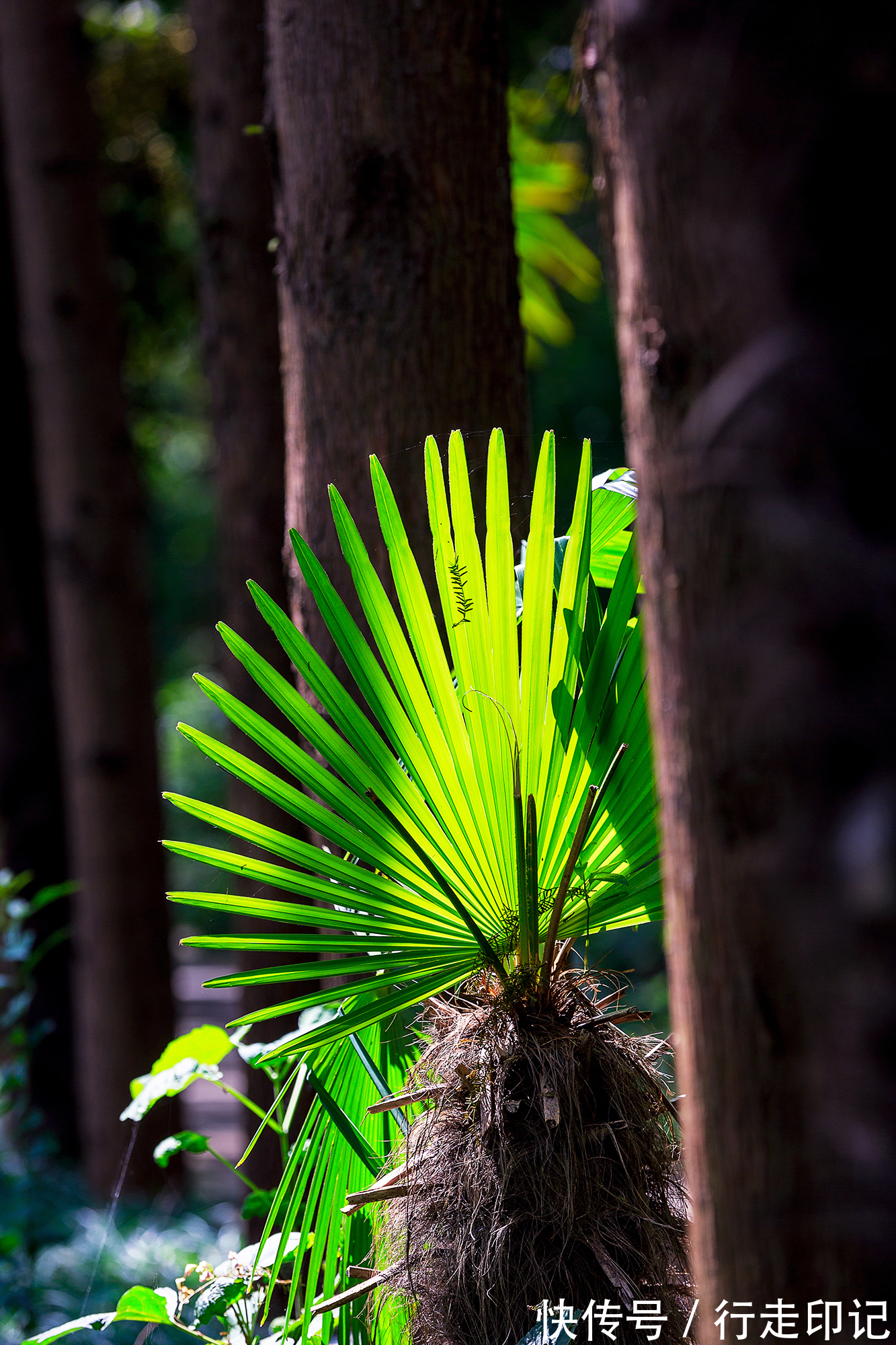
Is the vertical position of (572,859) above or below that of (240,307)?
below

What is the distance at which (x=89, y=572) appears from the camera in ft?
12.2

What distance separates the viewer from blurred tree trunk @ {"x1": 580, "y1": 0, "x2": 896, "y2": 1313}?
21.7 inches

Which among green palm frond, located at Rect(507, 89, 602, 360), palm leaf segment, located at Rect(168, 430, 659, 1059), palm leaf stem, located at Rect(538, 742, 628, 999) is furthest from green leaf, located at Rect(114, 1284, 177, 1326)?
green palm frond, located at Rect(507, 89, 602, 360)

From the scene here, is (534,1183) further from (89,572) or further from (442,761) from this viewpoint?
(89,572)

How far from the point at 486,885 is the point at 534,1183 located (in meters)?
0.29

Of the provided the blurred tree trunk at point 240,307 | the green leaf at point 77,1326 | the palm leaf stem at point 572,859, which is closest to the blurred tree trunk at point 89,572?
the blurred tree trunk at point 240,307

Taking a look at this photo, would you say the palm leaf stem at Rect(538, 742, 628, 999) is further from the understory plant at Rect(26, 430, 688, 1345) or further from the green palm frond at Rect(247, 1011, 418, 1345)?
the green palm frond at Rect(247, 1011, 418, 1345)

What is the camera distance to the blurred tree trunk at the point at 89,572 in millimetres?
3678

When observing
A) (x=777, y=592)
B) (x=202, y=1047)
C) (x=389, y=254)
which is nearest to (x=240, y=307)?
(x=389, y=254)

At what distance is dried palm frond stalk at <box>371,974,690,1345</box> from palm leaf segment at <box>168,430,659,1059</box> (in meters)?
0.08

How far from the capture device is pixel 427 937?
1.08 metres

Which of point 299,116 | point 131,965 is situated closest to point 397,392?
point 299,116

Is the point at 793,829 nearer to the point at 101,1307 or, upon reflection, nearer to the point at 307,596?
the point at 307,596

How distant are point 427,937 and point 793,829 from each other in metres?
0.59
